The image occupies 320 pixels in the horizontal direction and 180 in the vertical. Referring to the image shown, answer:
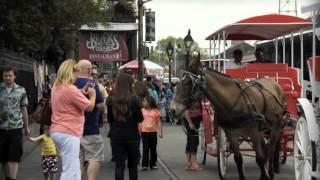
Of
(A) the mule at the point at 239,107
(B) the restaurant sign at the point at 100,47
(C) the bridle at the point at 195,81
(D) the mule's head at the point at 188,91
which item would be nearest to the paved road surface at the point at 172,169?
(A) the mule at the point at 239,107

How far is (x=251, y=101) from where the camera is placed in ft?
33.2

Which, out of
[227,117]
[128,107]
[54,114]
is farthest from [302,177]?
[54,114]

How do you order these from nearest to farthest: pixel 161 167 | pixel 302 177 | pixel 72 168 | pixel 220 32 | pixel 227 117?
1. pixel 72 168
2. pixel 302 177
3. pixel 227 117
4. pixel 220 32
5. pixel 161 167

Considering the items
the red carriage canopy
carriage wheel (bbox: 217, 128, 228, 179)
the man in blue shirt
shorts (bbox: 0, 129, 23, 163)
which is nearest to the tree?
the red carriage canopy

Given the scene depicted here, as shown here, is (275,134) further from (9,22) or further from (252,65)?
(9,22)

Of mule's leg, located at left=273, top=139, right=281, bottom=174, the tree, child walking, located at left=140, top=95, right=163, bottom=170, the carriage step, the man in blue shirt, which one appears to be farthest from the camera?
the tree

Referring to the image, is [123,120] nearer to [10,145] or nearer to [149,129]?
[10,145]

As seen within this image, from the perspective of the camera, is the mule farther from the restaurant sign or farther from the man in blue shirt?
the restaurant sign

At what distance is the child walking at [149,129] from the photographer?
12.3 meters

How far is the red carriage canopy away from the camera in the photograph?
37.9 ft

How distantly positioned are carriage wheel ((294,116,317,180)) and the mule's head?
1.94 m

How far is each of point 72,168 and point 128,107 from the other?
1374 millimetres

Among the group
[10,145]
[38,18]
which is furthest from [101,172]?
[38,18]

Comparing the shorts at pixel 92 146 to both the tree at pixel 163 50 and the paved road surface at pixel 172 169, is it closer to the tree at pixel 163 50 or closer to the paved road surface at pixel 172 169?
the paved road surface at pixel 172 169
